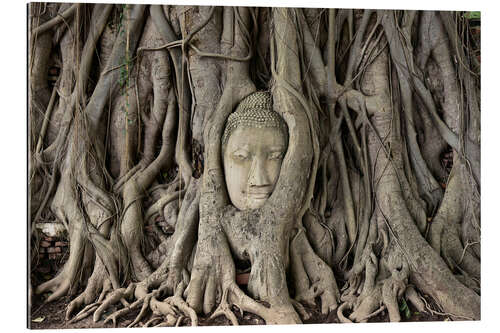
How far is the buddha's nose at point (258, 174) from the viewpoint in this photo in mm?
4457

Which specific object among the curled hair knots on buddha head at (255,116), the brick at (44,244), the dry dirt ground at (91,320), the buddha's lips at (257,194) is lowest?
the dry dirt ground at (91,320)

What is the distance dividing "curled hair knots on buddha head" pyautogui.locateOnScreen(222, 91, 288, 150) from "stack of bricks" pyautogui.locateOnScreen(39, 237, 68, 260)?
144 cm

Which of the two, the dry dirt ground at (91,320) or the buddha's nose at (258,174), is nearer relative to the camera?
the dry dirt ground at (91,320)

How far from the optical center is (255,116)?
14.7 feet

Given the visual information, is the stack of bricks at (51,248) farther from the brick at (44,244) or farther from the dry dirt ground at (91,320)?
the dry dirt ground at (91,320)

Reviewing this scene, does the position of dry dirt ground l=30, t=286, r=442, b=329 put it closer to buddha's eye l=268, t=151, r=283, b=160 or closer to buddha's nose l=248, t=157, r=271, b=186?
buddha's nose l=248, t=157, r=271, b=186

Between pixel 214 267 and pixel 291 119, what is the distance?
1.24 metres

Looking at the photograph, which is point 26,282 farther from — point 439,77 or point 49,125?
point 439,77

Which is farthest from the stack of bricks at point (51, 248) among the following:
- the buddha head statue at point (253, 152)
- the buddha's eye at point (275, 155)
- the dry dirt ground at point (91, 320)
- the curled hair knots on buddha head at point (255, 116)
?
the buddha's eye at point (275, 155)

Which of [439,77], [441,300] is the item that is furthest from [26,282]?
[439,77]

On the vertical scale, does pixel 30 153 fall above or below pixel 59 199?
above

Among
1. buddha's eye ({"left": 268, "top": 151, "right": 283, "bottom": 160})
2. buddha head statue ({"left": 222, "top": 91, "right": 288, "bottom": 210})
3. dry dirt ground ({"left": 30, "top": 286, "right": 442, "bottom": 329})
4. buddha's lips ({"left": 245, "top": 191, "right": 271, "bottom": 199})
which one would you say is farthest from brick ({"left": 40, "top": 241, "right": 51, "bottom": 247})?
buddha's eye ({"left": 268, "top": 151, "right": 283, "bottom": 160})

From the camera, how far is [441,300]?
447 centimetres

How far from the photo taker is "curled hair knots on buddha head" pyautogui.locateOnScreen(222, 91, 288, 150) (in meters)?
4.47
